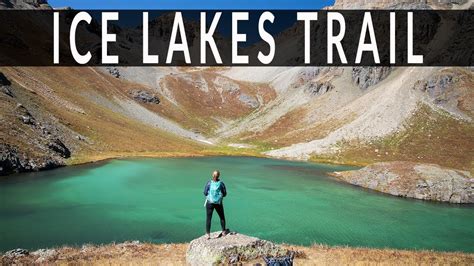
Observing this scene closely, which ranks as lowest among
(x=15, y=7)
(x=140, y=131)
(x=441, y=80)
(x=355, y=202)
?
(x=355, y=202)

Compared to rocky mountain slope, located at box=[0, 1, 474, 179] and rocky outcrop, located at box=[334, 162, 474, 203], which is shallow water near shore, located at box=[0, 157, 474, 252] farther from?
rocky mountain slope, located at box=[0, 1, 474, 179]

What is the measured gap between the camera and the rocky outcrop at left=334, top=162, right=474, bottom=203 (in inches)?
2036

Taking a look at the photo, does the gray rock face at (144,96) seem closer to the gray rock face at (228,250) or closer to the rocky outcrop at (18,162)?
the rocky outcrop at (18,162)

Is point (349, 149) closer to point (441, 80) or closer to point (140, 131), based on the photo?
point (441, 80)

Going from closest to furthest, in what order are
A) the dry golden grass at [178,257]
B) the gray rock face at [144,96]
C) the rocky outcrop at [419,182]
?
the dry golden grass at [178,257] → the rocky outcrop at [419,182] → the gray rock face at [144,96]

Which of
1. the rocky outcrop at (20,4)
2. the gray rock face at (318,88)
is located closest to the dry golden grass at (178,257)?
the gray rock face at (318,88)

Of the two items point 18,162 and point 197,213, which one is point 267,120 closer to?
point 18,162

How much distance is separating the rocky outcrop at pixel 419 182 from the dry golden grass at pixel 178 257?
30.4 m

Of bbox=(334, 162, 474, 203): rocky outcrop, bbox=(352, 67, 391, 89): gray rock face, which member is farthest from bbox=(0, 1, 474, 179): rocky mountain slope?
bbox=(334, 162, 474, 203): rocky outcrop

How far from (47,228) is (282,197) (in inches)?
1047

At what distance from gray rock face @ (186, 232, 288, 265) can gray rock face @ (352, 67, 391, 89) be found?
13688cm

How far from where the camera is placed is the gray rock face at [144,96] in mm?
167175

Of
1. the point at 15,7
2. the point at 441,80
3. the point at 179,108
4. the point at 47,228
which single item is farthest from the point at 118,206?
the point at 15,7

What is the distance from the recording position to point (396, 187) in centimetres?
5497
